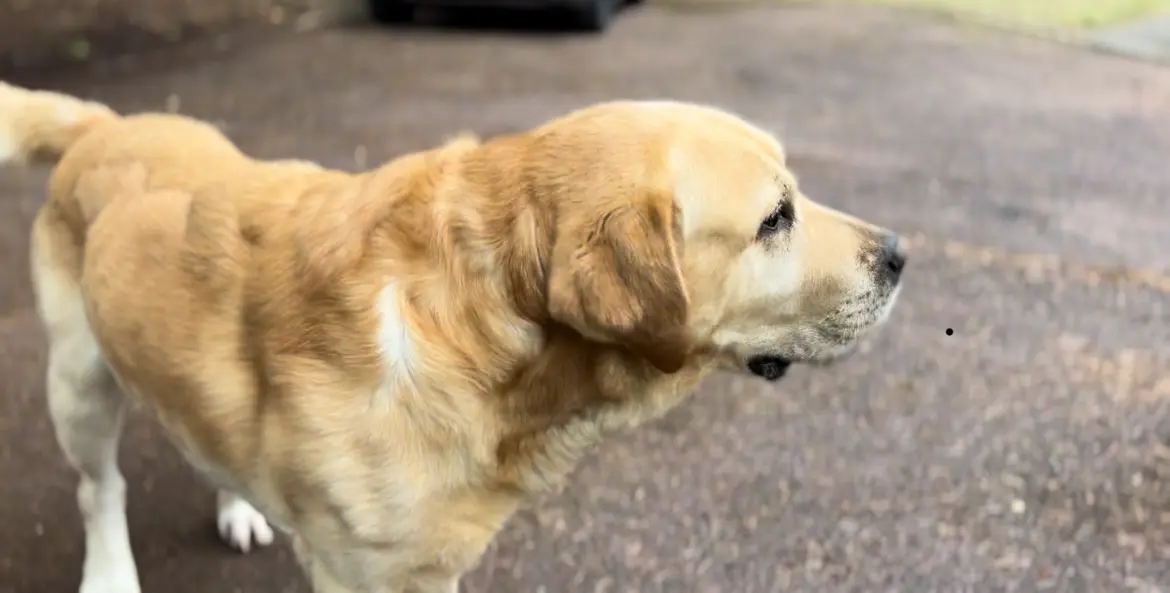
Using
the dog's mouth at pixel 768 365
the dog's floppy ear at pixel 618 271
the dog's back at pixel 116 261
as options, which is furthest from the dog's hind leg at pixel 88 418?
the dog's mouth at pixel 768 365

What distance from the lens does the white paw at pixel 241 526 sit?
266cm

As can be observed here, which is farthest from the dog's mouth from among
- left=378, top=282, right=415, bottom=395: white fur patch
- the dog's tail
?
the dog's tail

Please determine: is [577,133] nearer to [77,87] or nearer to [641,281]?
[641,281]

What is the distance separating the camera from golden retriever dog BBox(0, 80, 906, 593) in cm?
164

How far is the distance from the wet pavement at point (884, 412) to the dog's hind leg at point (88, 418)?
0.53 ft

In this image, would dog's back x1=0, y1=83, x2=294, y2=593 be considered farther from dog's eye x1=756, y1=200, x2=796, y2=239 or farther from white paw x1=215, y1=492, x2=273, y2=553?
dog's eye x1=756, y1=200, x2=796, y2=239

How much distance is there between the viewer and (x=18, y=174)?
4.89 meters

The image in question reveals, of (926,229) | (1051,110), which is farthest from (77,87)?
(1051,110)

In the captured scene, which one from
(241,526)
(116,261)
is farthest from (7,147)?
(241,526)

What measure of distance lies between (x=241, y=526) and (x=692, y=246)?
1665 millimetres

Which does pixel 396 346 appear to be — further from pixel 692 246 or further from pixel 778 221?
pixel 778 221

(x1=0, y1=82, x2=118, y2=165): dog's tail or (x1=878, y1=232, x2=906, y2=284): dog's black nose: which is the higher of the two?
(x1=0, y1=82, x2=118, y2=165): dog's tail

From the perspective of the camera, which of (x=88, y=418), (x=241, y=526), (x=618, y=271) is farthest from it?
(x=241, y=526)

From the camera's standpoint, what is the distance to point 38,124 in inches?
91.8
